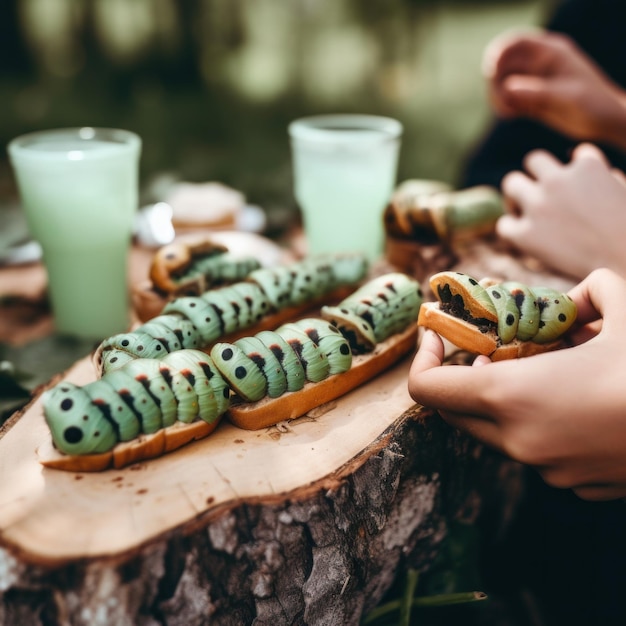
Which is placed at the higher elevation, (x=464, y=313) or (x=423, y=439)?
(x=464, y=313)

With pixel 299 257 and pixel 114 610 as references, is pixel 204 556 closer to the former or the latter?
pixel 114 610

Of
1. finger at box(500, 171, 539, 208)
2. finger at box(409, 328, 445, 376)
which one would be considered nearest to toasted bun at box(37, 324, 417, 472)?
finger at box(409, 328, 445, 376)

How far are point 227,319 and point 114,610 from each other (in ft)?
1.59

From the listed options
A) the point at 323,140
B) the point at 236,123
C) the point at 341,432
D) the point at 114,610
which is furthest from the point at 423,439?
the point at 236,123

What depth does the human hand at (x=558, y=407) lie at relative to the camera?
2.47 ft

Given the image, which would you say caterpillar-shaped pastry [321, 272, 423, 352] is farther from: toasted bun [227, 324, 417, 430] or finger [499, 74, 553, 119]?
finger [499, 74, 553, 119]

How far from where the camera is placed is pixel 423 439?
0.95 metres

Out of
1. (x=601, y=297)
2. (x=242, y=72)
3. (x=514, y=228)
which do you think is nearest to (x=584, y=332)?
(x=601, y=297)

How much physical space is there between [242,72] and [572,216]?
275cm

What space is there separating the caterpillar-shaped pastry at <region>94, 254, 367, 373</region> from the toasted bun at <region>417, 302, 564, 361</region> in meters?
0.29

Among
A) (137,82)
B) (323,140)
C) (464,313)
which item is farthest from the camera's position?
(137,82)

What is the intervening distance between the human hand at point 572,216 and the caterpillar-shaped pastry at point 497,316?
298 millimetres

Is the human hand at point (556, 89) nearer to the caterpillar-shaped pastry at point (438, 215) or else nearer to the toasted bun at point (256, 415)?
the caterpillar-shaped pastry at point (438, 215)

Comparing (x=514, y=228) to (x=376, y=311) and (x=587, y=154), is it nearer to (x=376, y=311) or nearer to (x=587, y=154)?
(x=587, y=154)
